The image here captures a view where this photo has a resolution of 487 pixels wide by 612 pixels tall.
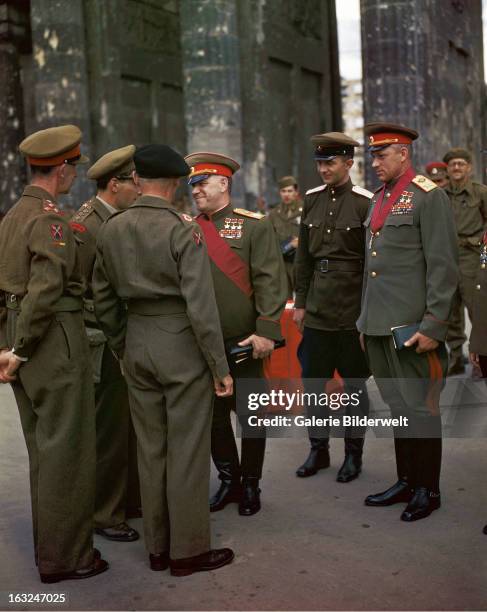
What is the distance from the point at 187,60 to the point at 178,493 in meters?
8.24

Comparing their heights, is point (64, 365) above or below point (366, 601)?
above

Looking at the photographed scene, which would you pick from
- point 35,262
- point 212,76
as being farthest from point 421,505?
point 212,76

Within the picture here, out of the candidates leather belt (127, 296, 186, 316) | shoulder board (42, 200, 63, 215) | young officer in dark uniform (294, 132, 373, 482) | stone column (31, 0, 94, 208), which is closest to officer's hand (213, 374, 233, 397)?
leather belt (127, 296, 186, 316)

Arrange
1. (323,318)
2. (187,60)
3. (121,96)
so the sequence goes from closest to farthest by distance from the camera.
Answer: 1. (323,318)
2. (187,60)
3. (121,96)

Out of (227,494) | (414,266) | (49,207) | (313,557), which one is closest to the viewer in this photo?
(49,207)

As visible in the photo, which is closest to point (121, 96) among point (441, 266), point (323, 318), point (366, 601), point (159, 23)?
point (159, 23)

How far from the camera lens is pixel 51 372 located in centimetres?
372

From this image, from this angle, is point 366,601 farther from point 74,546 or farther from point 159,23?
point 159,23

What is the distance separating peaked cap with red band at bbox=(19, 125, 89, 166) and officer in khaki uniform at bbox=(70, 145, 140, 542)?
0.45 metres

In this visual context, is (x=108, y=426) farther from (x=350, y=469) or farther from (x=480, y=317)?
(x=480, y=317)

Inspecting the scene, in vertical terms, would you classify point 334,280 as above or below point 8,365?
above

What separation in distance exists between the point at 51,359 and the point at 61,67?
28.6ft

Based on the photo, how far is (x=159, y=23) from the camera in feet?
42.9

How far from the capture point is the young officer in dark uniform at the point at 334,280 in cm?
496
